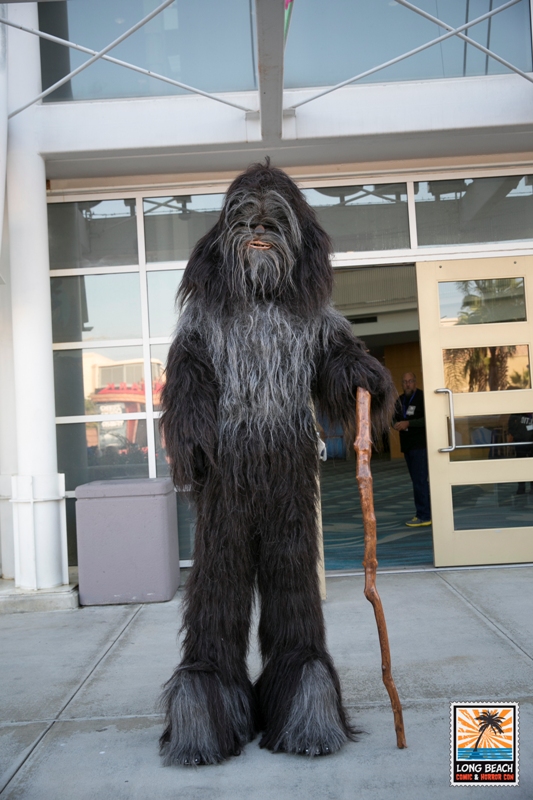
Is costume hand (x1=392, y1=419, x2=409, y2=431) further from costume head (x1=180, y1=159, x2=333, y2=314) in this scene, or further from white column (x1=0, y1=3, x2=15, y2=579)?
costume head (x1=180, y1=159, x2=333, y2=314)

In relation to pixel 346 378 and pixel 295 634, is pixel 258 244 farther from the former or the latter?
pixel 295 634

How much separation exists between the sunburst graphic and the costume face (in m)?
1.51

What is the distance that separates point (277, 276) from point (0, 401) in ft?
12.0

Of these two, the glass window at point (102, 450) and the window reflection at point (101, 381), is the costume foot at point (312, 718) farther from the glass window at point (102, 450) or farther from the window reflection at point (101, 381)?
the window reflection at point (101, 381)

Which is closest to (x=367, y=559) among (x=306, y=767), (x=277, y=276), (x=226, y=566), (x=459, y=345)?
(x=226, y=566)

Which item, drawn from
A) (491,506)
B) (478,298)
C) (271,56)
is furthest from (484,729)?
(478,298)

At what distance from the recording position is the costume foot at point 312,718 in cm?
253

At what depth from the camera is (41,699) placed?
339 centimetres

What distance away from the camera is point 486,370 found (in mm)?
5664

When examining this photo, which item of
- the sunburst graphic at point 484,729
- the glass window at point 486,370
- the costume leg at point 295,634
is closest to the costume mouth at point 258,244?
the costume leg at point 295,634

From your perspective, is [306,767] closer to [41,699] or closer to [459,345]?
[41,699]

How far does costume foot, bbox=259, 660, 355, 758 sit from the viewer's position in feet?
8.31

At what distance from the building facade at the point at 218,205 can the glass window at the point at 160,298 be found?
18 millimetres

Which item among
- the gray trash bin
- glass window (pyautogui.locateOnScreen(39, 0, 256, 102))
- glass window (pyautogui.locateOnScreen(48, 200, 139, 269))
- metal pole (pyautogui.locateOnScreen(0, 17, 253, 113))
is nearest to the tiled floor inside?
the gray trash bin
